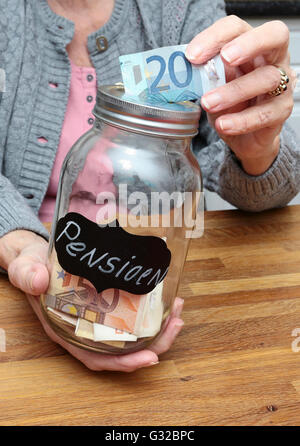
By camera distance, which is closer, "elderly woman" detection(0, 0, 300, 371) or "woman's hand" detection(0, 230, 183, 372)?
"woman's hand" detection(0, 230, 183, 372)

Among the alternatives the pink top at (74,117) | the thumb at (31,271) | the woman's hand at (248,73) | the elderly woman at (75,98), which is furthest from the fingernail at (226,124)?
the pink top at (74,117)

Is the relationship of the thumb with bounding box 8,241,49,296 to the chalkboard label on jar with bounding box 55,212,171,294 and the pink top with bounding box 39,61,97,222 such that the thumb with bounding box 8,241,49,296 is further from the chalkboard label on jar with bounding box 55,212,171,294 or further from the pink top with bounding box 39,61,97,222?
the pink top with bounding box 39,61,97,222

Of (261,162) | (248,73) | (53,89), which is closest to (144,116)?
(248,73)

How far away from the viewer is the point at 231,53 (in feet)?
1.68

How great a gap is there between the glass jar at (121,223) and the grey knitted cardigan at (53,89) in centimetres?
29

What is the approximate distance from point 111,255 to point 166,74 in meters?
0.18

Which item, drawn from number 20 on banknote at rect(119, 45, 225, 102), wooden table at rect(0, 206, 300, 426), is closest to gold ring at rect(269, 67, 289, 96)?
number 20 on banknote at rect(119, 45, 225, 102)

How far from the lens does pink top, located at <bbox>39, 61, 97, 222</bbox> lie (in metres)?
0.90

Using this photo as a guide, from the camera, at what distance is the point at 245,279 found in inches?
27.6

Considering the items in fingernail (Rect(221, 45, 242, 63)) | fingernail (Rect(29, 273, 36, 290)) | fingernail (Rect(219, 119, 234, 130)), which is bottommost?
fingernail (Rect(29, 273, 36, 290))

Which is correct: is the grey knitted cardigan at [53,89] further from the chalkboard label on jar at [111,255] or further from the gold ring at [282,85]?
the chalkboard label on jar at [111,255]

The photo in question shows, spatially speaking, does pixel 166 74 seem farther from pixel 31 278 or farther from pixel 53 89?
pixel 53 89

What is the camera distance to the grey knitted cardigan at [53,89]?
2.75 ft
